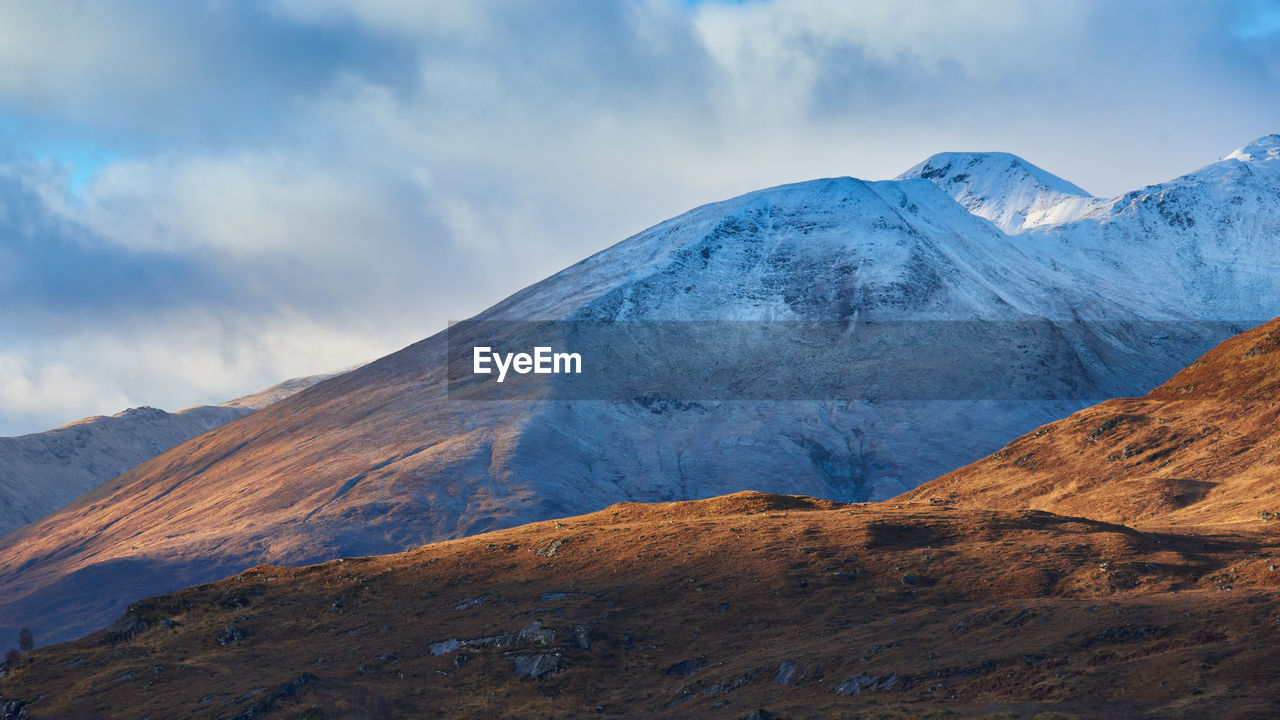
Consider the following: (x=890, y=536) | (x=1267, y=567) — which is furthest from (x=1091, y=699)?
(x=890, y=536)

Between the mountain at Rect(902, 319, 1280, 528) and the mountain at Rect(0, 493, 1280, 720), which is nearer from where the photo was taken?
the mountain at Rect(0, 493, 1280, 720)

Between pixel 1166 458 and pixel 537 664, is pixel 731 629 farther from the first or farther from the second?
pixel 1166 458

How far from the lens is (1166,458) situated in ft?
366

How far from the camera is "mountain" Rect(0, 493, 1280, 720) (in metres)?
46.4

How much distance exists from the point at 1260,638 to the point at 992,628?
12.5 metres

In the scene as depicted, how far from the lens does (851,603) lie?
63.9 meters

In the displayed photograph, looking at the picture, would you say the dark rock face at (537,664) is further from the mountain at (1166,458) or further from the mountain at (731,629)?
the mountain at (1166,458)

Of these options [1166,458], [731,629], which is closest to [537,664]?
[731,629]

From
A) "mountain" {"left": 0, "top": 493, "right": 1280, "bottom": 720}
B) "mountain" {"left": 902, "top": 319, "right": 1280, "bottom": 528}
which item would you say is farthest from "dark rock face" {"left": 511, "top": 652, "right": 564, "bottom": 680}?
"mountain" {"left": 902, "top": 319, "right": 1280, "bottom": 528}

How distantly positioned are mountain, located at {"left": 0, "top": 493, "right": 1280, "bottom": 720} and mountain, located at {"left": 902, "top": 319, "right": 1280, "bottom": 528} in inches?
1017

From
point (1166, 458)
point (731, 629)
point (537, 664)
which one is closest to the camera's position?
point (537, 664)

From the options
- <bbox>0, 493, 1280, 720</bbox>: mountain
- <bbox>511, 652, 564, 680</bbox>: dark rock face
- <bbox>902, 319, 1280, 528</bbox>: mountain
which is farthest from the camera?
<bbox>902, 319, 1280, 528</bbox>: mountain

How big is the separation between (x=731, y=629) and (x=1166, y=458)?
219 feet

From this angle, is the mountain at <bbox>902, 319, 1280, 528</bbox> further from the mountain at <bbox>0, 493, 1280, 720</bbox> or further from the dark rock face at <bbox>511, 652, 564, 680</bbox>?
the dark rock face at <bbox>511, 652, 564, 680</bbox>
